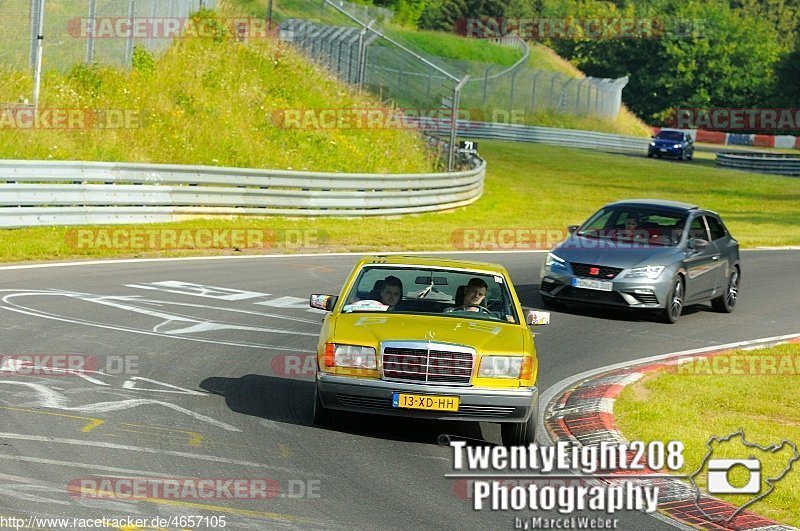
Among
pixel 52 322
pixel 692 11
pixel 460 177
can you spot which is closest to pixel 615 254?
pixel 52 322

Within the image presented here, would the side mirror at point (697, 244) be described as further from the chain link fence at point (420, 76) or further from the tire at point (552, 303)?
the chain link fence at point (420, 76)

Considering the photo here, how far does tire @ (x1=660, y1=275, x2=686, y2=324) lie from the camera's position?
17.7 meters

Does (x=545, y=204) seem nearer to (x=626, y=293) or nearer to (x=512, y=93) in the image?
(x=626, y=293)

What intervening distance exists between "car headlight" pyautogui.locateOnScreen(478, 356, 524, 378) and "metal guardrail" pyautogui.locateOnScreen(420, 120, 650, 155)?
2239 inches

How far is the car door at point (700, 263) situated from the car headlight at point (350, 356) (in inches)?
363

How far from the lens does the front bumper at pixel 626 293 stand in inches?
683

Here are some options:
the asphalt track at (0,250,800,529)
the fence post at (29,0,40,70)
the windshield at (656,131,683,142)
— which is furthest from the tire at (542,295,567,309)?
the windshield at (656,131,683,142)

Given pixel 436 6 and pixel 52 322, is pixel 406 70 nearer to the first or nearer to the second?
pixel 52 322

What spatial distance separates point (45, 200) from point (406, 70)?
1210 inches

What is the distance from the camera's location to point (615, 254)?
17859 millimetres

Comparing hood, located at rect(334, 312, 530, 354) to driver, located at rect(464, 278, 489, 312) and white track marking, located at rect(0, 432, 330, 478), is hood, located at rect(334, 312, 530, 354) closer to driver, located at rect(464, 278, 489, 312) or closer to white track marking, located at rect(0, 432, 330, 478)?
driver, located at rect(464, 278, 489, 312)

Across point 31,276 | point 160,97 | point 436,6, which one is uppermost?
point 436,6

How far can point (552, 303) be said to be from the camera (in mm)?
18672

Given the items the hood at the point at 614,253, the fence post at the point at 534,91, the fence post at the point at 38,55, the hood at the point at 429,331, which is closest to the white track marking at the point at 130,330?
the hood at the point at 429,331
